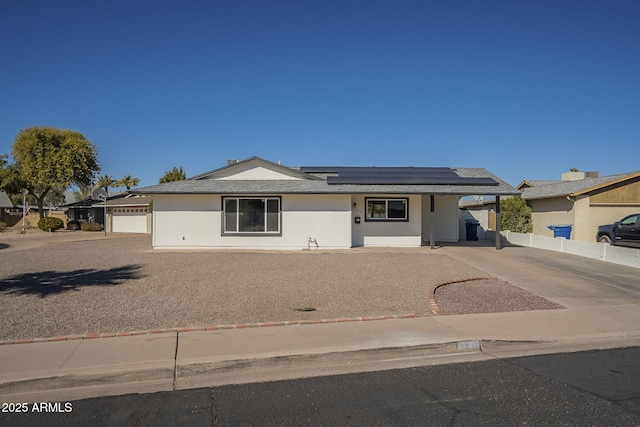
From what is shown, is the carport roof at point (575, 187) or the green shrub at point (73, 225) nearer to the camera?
the carport roof at point (575, 187)

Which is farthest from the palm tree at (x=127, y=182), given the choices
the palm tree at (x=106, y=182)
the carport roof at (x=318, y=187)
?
the carport roof at (x=318, y=187)

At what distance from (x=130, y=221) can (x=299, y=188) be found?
24.4 meters

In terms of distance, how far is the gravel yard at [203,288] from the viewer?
7.72 metres

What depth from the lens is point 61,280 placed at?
11.2 m

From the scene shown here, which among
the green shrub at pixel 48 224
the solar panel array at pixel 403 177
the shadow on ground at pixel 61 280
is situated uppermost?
the solar panel array at pixel 403 177

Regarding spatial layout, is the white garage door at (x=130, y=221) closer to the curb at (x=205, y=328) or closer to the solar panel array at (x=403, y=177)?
the solar panel array at (x=403, y=177)

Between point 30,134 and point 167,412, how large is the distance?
43589 mm

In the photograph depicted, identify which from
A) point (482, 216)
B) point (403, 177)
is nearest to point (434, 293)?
point (403, 177)

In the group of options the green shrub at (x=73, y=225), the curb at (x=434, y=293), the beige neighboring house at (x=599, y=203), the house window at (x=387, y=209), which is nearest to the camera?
the curb at (x=434, y=293)

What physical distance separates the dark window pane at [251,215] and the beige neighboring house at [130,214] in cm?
1880

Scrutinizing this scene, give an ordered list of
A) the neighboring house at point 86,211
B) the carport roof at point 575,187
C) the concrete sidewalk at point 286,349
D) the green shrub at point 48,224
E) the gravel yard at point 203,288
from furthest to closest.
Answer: the neighboring house at point 86,211, the green shrub at point 48,224, the carport roof at point 575,187, the gravel yard at point 203,288, the concrete sidewalk at point 286,349

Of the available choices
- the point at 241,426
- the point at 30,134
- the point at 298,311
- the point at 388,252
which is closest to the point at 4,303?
the point at 298,311

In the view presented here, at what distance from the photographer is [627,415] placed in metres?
4.37

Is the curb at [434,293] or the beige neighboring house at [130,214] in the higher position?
the beige neighboring house at [130,214]
